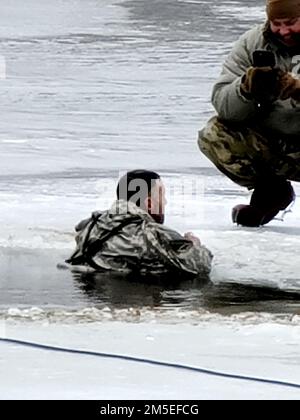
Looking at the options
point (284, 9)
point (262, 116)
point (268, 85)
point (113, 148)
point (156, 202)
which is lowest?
point (113, 148)

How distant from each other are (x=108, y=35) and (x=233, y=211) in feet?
29.2

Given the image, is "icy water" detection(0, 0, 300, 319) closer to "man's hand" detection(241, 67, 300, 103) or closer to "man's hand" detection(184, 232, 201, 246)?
"man's hand" detection(184, 232, 201, 246)

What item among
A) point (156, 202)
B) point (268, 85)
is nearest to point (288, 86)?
point (268, 85)

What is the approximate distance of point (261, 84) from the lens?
23.7 feet

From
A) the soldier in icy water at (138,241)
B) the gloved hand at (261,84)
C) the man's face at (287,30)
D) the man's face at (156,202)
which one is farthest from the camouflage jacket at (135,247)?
the man's face at (287,30)

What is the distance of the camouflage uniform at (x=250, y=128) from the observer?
24.4ft

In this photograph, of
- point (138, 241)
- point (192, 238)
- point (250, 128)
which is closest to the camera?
point (138, 241)

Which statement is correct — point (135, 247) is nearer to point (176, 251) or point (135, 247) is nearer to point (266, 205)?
point (176, 251)

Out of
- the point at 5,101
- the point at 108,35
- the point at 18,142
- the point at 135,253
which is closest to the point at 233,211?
the point at 135,253

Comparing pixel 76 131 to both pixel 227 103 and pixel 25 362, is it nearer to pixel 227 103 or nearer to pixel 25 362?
pixel 227 103

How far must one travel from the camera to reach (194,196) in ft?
28.2

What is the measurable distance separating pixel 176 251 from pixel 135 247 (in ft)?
0.63

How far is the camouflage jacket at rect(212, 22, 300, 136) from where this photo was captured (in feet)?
24.3

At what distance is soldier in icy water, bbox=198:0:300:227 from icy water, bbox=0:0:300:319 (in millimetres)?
201
